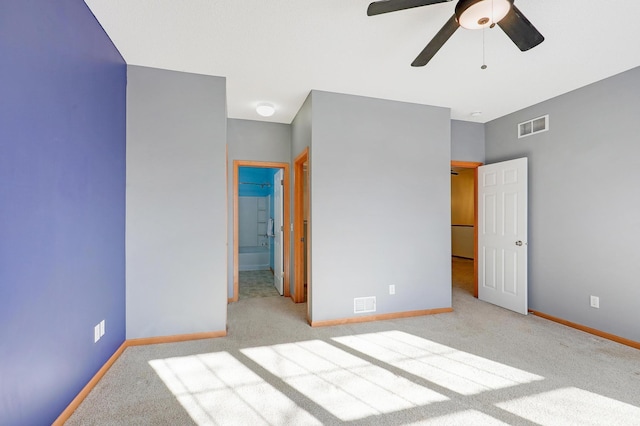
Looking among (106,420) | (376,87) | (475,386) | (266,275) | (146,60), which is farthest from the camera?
(266,275)

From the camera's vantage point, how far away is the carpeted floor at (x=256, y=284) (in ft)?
15.1

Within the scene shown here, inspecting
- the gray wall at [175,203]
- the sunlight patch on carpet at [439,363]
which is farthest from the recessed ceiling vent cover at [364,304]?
the gray wall at [175,203]

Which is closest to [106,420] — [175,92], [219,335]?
[219,335]

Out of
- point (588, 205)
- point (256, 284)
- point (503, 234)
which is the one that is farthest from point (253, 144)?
point (588, 205)

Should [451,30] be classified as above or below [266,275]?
above

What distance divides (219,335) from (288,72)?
8.98 feet

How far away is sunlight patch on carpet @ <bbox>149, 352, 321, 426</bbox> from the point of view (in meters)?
1.75

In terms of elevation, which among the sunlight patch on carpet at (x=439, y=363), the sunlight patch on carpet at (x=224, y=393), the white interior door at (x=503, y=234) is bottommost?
the sunlight patch on carpet at (x=439, y=363)

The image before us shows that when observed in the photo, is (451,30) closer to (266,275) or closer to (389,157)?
(389,157)

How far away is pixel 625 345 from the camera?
2.79 m

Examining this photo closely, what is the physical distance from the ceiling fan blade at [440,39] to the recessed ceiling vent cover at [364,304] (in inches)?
98.3

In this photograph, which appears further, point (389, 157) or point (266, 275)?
point (266, 275)

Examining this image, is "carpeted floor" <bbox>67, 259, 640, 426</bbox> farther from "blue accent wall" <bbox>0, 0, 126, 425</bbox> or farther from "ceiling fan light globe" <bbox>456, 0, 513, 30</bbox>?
"ceiling fan light globe" <bbox>456, 0, 513, 30</bbox>

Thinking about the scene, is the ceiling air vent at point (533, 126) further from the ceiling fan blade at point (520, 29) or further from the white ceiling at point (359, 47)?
the ceiling fan blade at point (520, 29)
